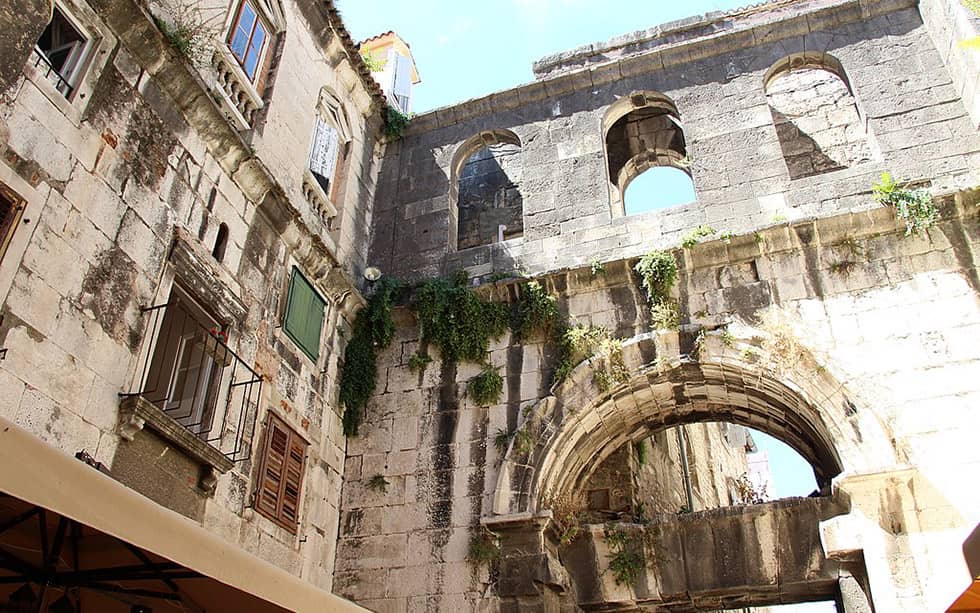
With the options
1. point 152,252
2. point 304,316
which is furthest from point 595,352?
point 152,252

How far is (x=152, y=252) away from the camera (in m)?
6.85

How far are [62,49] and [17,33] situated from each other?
0.72 metres

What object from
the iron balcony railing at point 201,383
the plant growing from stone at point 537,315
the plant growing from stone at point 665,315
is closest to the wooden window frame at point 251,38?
the iron balcony railing at point 201,383

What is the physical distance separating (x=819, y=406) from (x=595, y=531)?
265 centimetres

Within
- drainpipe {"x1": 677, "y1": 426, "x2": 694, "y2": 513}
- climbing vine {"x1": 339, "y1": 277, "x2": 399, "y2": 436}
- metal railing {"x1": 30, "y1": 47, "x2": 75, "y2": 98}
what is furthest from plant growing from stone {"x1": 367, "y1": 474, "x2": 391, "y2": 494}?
drainpipe {"x1": 677, "y1": 426, "x2": 694, "y2": 513}

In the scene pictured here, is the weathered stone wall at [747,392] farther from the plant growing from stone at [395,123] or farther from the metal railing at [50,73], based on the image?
the metal railing at [50,73]

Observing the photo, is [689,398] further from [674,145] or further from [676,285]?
[674,145]

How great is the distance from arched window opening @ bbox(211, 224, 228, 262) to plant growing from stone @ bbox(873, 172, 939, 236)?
21.4ft

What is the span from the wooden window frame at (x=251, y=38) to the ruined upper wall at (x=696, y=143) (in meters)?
2.64

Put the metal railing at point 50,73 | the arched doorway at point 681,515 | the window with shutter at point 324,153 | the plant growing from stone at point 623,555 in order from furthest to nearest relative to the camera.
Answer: the window with shutter at point 324,153, the plant growing from stone at point 623,555, the arched doorway at point 681,515, the metal railing at point 50,73

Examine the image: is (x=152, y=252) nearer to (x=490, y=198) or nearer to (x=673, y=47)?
(x=490, y=198)

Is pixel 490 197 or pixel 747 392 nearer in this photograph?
pixel 747 392

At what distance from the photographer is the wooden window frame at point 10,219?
5.47 m

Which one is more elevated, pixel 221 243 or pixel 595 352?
pixel 221 243
